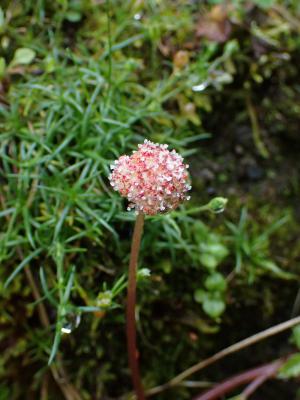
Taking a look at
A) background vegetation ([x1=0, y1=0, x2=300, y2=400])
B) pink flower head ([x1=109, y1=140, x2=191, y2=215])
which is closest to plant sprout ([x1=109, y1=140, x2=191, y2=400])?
pink flower head ([x1=109, y1=140, x2=191, y2=215])

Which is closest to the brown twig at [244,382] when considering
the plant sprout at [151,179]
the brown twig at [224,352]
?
the brown twig at [224,352]

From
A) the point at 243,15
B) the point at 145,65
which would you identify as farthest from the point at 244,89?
the point at 145,65

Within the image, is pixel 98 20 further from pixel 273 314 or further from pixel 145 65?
pixel 273 314

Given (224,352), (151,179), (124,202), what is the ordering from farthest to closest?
(224,352) → (124,202) → (151,179)

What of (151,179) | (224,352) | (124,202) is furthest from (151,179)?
(224,352)

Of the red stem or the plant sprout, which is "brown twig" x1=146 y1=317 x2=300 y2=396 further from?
the plant sprout

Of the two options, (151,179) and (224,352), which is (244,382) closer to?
(224,352)
